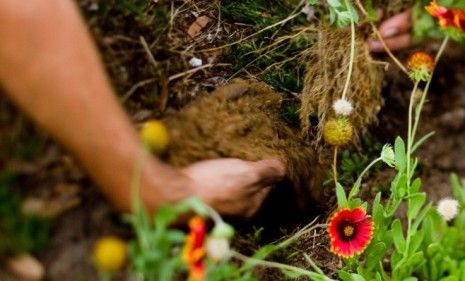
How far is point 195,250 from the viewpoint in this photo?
1.16m

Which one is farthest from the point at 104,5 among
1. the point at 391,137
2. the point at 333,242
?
the point at 391,137

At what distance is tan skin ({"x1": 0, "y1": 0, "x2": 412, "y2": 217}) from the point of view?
108 centimetres

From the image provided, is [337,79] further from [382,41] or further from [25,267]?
[25,267]

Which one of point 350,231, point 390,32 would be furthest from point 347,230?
point 390,32

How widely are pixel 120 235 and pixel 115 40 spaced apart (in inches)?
10.1

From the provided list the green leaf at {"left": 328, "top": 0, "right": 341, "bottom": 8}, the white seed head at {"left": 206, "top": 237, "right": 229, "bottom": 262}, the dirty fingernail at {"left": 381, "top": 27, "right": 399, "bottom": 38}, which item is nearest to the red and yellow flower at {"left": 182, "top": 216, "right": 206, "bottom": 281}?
the white seed head at {"left": 206, "top": 237, "right": 229, "bottom": 262}

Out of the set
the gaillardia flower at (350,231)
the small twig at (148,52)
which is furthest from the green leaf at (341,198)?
the small twig at (148,52)

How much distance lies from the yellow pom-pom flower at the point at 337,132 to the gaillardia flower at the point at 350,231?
18cm

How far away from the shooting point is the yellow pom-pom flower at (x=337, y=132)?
1.85 metres

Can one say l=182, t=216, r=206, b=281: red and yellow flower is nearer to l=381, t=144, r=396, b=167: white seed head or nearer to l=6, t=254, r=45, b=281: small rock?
l=6, t=254, r=45, b=281: small rock

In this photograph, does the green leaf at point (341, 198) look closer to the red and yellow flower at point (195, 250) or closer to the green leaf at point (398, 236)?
the green leaf at point (398, 236)

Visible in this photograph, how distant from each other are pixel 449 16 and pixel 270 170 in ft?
1.57

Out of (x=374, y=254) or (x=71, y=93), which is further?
(x=374, y=254)

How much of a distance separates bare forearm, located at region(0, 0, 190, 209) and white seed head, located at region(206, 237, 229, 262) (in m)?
0.11
